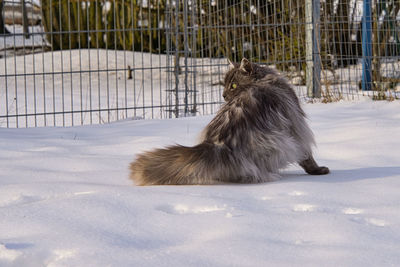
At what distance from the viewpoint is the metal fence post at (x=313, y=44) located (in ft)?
22.8

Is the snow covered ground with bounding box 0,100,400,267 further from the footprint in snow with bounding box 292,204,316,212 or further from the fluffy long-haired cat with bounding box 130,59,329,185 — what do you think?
the fluffy long-haired cat with bounding box 130,59,329,185

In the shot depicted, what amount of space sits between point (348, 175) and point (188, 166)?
2.98ft

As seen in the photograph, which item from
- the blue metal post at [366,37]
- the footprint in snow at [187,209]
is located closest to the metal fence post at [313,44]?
the blue metal post at [366,37]

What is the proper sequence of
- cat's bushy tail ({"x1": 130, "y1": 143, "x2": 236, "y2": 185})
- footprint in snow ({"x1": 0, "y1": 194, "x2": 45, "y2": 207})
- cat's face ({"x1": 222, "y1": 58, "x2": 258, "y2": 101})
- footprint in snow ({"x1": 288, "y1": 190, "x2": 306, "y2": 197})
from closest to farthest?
footprint in snow ({"x1": 0, "y1": 194, "x2": 45, "y2": 207}) < footprint in snow ({"x1": 288, "y1": 190, "x2": 306, "y2": 197}) < cat's bushy tail ({"x1": 130, "y1": 143, "x2": 236, "y2": 185}) < cat's face ({"x1": 222, "y1": 58, "x2": 258, "y2": 101})

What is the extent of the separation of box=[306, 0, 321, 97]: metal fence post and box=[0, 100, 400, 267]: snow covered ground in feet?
10.8

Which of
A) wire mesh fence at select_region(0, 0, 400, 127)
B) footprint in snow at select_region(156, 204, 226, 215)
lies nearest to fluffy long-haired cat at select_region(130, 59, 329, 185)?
footprint in snow at select_region(156, 204, 226, 215)

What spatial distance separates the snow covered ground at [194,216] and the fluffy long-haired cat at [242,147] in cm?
12

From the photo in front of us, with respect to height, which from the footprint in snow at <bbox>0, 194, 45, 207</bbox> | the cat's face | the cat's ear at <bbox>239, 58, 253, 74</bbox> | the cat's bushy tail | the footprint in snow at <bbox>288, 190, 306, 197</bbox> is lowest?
the footprint in snow at <bbox>288, 190, 306, 197</bbox>

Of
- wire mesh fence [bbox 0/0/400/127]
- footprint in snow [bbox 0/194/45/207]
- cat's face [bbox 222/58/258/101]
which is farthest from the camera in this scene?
wire mesh fence [bbox 0/0/400/127]

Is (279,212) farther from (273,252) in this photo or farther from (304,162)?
(304,162)

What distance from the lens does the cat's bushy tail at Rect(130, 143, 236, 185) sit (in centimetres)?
286

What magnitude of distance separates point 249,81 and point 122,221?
1.36m

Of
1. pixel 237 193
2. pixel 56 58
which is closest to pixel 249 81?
pixel 237 193

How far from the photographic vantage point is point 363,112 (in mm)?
5645
